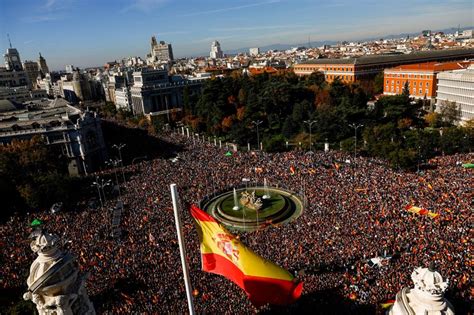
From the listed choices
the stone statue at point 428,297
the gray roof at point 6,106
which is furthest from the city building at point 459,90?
the gray roof at point 6,106

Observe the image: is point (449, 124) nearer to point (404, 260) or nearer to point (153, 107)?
point (404, 260)

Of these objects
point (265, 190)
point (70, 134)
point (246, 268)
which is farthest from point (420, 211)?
point (70, 134)

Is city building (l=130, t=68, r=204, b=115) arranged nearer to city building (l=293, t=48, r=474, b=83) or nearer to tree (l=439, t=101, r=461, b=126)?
city building (l=293, t=48, r=474, b=83)

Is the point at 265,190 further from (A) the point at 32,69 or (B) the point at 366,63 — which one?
(A) the point at 32,69

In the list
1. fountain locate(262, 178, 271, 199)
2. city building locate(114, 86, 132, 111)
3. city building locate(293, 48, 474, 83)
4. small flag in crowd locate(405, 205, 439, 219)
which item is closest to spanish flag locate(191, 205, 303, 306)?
small flag in crowd locate(405, 205, 439, 219)

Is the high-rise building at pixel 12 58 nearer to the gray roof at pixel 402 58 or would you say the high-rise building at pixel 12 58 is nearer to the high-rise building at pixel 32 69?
the high-rise building at pixel 32 69
